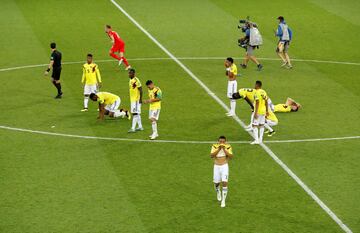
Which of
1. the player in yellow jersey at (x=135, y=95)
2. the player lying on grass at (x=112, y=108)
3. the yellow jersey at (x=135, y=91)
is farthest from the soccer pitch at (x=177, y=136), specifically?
the yellow jersey at (x=135, y=91)

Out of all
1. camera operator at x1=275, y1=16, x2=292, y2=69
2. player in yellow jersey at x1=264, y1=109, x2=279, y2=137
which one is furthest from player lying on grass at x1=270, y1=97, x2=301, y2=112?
camera operator at x1=275, y1=16, x2=292, y2=69

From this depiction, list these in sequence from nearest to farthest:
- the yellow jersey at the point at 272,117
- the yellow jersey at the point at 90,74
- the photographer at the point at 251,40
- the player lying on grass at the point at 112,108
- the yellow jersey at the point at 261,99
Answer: the yellow jersey at the point at 261,99, the yellow jersey at the point at 272,117, the player lying on grass at the point at 112,108, the yellow jersey at the point at 90,74, the photographer at the point at 251,40

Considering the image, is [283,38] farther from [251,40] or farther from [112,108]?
[112,108]

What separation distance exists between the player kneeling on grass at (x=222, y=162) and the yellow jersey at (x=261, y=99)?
15.5 ft

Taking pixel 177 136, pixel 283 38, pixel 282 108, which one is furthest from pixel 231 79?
pixel 283 38

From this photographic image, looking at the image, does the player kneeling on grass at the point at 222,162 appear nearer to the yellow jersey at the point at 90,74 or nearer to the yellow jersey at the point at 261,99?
the yellow jersey at the point at 261,99

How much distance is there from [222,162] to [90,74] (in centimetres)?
988

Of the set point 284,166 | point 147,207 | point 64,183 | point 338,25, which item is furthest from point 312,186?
point 338,25

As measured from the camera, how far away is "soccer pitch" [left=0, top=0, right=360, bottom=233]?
67.6 ft

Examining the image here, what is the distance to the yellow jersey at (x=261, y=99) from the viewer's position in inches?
1008

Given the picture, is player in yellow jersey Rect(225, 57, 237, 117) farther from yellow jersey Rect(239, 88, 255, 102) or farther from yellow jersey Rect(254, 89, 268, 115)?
yellow jersey Rect(254, 89, 268, 115)

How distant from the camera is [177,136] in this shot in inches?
1060

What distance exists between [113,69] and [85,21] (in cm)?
1021

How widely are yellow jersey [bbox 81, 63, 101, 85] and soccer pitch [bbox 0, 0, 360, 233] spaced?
3.43 ft
